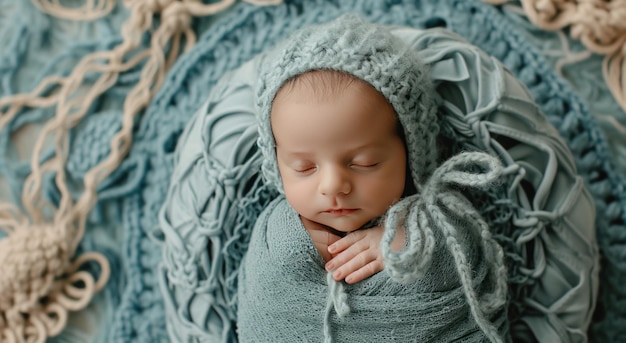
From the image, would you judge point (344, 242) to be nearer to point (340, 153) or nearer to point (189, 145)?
point (340, 153)

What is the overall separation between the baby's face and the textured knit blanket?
7.3 inches

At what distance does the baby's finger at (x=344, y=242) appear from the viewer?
104 centimetres

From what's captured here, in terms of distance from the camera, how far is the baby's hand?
1018mm

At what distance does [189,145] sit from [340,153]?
0.35 m

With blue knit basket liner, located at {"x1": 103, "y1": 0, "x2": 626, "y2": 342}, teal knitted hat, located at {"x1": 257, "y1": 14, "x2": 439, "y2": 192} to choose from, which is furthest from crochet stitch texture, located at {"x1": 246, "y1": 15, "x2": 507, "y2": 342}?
blue knit basket liner, located at {"x1": 103, "y1": 0, "x2": 626, "y2": 342}

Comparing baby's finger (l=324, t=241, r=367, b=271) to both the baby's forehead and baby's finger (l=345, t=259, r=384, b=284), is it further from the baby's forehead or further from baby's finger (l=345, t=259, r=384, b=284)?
the baby's forehead

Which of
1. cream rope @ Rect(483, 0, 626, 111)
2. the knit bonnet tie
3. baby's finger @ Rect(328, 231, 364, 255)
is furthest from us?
cream rope @ Rect(483, 0, 626, 111)

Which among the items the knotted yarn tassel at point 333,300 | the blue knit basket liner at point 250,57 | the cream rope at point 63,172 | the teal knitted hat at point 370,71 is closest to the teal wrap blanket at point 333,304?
the knotted yarn tassel at point 333,300

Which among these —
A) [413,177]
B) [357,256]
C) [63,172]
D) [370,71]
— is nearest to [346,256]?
[357,256]

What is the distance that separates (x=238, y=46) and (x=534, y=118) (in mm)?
546

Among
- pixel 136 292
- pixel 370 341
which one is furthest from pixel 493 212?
pixel 136 292

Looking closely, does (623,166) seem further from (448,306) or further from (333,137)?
(333,137)

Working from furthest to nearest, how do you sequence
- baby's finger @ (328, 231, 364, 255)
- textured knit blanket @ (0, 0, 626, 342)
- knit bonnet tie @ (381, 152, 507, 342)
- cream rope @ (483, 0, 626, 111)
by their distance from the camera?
cream rope @ (483, 0, 626, 111) < textured knit blanket @ (0, 0, 626, 342) < baby's finger @ (328, 231, 364, 255) < knit bonnet tie @ (381, 152, 507, 342)

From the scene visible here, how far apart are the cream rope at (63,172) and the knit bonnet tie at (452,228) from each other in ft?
1.82
